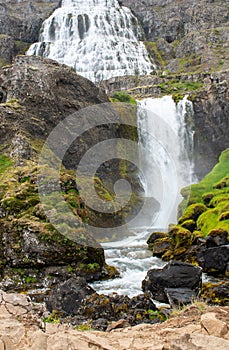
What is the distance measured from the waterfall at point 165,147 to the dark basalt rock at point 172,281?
2307 centimetres

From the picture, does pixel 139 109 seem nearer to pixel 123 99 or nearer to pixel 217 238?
pixel 123 99

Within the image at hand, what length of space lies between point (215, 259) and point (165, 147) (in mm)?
27244

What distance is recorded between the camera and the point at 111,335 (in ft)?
19.7

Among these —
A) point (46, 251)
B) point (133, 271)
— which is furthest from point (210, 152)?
point (46, 251)

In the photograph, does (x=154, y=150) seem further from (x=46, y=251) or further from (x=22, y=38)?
(x=22, y=38)

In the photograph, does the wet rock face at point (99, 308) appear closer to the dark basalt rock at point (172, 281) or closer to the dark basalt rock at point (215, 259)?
the dark basalt rock at point (172, 281)

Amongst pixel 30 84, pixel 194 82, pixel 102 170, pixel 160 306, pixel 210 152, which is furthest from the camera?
pixel 194 82

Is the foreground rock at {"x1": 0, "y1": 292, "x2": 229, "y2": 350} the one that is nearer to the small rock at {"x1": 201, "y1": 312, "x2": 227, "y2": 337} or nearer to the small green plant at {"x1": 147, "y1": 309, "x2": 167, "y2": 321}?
the small rock at {"x1": 201, "y1": 312, "x2": 227, "y2": 337}

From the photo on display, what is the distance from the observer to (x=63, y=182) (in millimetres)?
20125

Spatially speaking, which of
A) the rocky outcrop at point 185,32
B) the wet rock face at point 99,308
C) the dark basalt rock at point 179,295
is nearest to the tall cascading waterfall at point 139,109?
the dark basalt rock at point 179,295

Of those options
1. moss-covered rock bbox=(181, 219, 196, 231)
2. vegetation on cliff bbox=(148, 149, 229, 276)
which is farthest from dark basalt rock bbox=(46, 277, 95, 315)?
moss-covered rock bbox=(181, 219, 196, 231)

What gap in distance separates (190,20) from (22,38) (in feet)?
144

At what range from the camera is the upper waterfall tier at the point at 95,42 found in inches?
2953

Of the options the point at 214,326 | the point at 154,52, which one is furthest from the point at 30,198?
the point at 154,52
